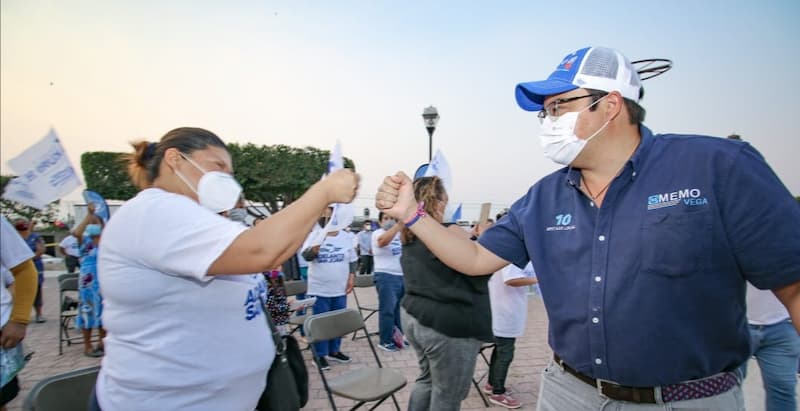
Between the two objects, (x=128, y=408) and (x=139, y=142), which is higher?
(x=139, y=142)

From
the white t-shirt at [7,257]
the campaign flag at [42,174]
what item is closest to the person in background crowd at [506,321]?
the white t-shirt at [7,257]

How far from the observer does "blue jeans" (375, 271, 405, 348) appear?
6.45 metres

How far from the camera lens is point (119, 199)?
24047mm

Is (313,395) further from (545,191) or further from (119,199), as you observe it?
(119,199)

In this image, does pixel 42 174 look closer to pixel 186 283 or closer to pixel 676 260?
pixel 186 283

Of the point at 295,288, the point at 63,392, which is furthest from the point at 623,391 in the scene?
the point at 295,288

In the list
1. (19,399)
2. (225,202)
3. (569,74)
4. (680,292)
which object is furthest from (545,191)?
(19,399)

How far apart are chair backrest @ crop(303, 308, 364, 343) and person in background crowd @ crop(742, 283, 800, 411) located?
10.9ft

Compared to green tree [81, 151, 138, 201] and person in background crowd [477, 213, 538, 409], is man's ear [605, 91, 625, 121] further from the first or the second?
green tree [81, 151, 138, 201]

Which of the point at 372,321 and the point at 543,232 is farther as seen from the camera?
the point at 372,321

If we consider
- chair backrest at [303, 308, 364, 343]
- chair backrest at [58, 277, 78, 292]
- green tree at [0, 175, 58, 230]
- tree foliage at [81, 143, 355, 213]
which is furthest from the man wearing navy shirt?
green tree at [0, 175, 58, 230]

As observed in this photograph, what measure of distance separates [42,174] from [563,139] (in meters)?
5.95

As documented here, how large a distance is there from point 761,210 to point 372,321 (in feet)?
25.0

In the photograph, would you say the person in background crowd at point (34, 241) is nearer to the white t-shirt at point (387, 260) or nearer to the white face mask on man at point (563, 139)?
the white t-shirt at point (387, 260)
